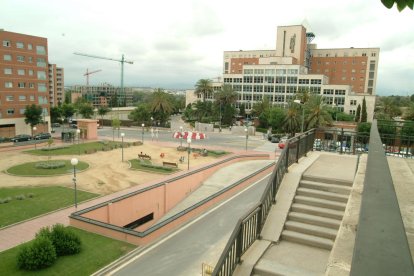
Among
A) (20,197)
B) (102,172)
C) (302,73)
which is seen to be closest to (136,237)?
(20,197)

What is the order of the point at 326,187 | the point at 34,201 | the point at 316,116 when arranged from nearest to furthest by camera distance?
the point at 326,187 < the point at 34,201 < the point at 316,116

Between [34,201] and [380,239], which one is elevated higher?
[380,239]

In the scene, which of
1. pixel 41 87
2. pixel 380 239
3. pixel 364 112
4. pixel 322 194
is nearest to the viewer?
pixel 380 239

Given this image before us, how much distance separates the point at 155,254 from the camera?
42.9ft

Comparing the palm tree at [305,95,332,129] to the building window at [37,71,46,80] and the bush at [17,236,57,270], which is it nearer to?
the bush at [17,236,57,270]

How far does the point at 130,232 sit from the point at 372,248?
1335cm

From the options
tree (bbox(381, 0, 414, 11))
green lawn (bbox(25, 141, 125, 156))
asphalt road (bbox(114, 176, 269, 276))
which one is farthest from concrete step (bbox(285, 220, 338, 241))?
green lawn (bbox(25, 141, 125, 156))

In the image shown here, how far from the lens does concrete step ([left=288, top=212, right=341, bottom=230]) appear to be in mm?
7215

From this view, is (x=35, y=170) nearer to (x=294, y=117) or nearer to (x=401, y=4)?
(x=401, y=4)

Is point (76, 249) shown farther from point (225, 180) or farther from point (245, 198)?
point (225, 180)

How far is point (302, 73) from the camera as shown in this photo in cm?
8269

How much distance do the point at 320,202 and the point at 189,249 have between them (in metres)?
7.53

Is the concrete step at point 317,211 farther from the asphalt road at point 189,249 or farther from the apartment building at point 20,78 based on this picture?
the apartment building at point 20,78

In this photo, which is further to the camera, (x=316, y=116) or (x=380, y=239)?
(x=316, y=116)
